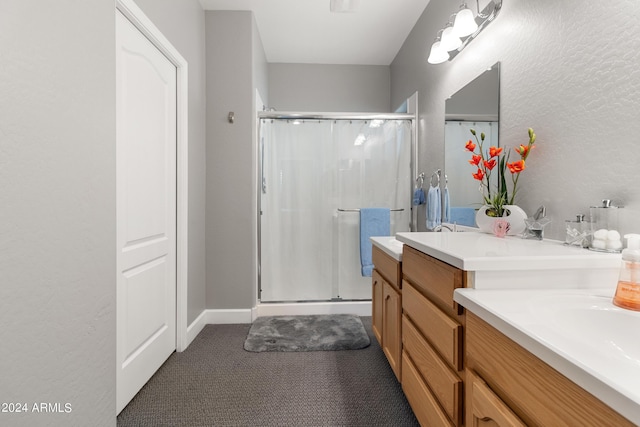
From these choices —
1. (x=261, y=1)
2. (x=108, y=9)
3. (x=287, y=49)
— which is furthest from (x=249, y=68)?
(x=108, y=9)

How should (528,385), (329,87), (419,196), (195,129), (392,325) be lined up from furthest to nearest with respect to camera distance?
(329,87) < (419,196) < (195,129) < (392,325) < (528,385)

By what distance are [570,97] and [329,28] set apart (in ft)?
7.24

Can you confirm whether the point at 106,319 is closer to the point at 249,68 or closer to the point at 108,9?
the point at 108,9

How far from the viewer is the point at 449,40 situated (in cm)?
177

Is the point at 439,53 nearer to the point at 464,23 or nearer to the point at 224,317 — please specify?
the point at 464,23

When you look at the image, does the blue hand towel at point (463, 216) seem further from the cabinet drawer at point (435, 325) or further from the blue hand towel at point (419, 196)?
the cabinet drawer at point (435, 325)

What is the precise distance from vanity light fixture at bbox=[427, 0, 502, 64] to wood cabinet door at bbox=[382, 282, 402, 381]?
1.47 metres

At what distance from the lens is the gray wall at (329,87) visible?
11.3 ft

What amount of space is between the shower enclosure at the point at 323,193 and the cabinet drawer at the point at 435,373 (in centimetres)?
138

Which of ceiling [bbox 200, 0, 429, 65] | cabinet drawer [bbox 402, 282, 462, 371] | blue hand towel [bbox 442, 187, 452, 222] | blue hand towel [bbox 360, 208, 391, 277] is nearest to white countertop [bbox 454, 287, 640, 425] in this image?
cabinet drawer [bbox 402, 282, 462, 371]

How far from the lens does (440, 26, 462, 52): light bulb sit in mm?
1727

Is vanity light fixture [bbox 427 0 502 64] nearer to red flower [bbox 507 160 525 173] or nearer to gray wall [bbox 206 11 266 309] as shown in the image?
red flower [bbox 507 160 525 173]

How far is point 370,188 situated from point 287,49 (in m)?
1.77

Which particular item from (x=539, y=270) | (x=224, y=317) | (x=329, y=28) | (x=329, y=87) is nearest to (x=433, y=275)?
(x=539, y=270)
